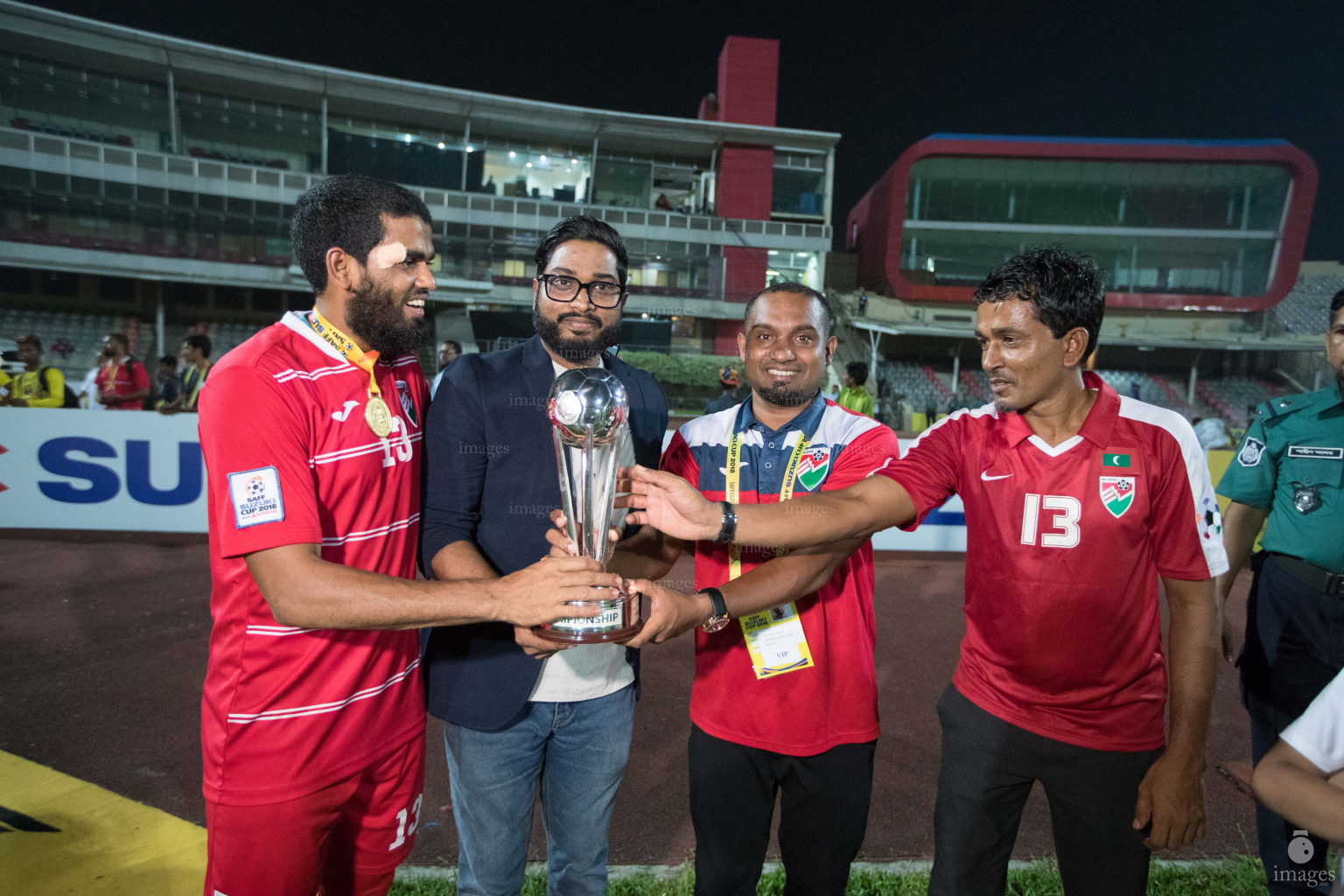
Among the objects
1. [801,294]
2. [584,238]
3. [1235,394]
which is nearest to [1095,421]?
[801,294]

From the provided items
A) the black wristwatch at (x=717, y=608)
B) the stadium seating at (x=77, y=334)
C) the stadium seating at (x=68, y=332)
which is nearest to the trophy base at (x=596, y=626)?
the black wristwatch at (x=717, y=608)

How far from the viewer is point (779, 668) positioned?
7.31 feet

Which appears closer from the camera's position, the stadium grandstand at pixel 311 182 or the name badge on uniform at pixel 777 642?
the name badge on uniform at pixel 777 642

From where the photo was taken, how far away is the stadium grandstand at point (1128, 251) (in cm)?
3575

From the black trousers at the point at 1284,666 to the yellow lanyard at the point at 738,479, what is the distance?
2335 millimetres

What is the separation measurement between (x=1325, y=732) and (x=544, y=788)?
2016 mm

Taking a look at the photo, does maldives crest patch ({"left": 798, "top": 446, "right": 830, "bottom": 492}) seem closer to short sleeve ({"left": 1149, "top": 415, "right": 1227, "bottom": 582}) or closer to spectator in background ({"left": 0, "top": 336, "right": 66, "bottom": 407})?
short sleeve ({"left": 1149, "top": 415, "right": 1227, "bottom": 582})

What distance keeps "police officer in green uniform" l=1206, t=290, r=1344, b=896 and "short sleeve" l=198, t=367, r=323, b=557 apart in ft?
11.2

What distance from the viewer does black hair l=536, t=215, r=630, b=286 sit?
2.19 meters

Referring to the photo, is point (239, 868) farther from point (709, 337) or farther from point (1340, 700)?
point (709, 337)

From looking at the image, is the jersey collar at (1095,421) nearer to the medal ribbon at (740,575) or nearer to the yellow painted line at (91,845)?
the medal ribbon at (740,575)

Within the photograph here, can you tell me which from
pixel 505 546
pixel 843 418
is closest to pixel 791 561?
pixel 843 418

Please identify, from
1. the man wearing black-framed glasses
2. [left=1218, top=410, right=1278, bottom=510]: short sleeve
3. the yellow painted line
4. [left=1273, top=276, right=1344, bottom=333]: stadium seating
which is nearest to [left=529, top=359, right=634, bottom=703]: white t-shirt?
the man wearing black-framed glasses

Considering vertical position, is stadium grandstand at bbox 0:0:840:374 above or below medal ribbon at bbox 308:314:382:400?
above
